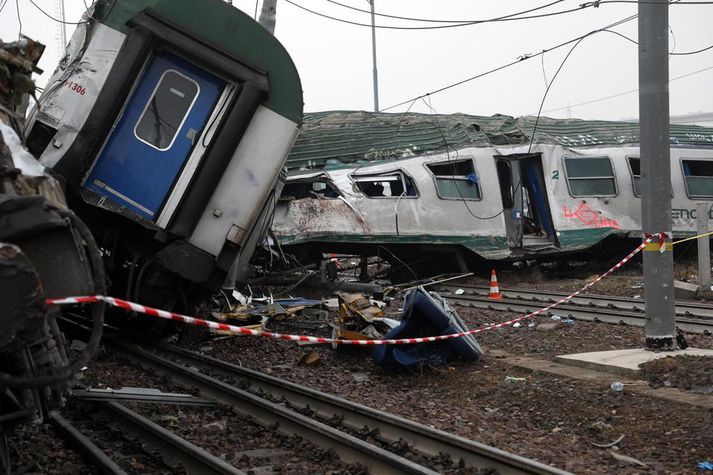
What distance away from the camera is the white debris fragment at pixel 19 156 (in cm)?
365

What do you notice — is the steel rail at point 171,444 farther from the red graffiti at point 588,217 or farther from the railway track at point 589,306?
the red graffiti at point 588,217

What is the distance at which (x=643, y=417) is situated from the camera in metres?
6.03

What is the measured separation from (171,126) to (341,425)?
3.90 metres

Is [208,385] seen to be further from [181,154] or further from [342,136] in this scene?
[342,136]

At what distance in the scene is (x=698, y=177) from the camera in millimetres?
18500

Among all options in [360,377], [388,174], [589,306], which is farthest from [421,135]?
[360,377]

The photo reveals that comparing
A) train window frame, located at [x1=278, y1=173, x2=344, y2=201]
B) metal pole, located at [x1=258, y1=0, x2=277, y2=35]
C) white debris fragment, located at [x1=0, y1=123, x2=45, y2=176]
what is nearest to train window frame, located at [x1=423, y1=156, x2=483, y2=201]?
train window frame, located at [x1=278, y1=173, x2=344, y2=201]

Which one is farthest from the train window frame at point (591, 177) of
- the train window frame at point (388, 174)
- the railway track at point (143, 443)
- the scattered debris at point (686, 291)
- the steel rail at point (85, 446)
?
the steel rail at point (85, 446)

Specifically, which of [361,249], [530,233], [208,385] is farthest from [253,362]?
[530,233]

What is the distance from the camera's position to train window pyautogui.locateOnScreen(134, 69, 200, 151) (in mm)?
8250

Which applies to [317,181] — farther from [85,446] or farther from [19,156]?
[19,156]

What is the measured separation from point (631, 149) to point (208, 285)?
41.7ft

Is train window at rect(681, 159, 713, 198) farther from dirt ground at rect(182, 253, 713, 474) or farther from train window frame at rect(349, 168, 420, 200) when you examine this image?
dirt ground at rect(182, 253, 713, 474)

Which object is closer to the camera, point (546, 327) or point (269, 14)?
point (546, 327)
